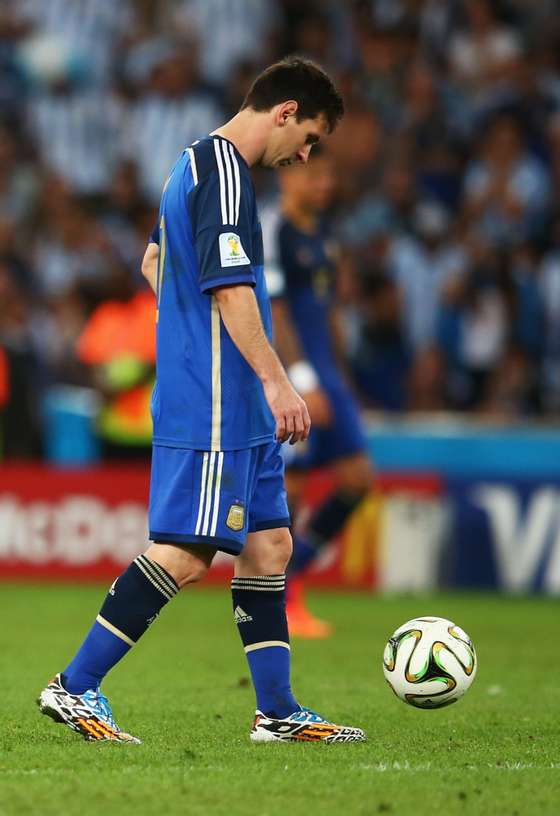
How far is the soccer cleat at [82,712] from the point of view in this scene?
450 centimetres

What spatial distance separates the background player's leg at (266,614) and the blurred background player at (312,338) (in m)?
3.00

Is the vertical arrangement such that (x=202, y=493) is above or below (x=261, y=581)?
above

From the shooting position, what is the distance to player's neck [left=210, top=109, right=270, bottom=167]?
4633 millimetres

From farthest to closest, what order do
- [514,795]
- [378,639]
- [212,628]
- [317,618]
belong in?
[317,618] → [212,628] → [378,639] → [514,795]

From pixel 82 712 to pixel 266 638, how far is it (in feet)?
2.07

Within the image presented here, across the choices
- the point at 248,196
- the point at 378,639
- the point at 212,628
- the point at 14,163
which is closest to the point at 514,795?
the point at 248,196

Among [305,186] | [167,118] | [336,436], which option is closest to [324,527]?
[336,436]

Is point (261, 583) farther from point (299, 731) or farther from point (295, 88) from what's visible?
point (295, 88)

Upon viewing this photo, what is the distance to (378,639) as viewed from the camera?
7887 millimetres

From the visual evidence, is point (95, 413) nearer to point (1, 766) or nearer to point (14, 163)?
point (14, 163)

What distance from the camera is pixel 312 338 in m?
8.16

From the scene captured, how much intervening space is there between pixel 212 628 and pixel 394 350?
4540 mm

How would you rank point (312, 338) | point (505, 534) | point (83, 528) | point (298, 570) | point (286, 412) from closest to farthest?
point (286, 412) → point (312, 338) → point (298, 570) → point (505, 534) → point (83, 528)

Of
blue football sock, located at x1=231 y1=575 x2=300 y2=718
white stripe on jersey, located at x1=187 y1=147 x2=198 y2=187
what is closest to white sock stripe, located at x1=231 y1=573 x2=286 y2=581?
blue football sock, located at x1=231 y1=575 x2=300 y2=718
